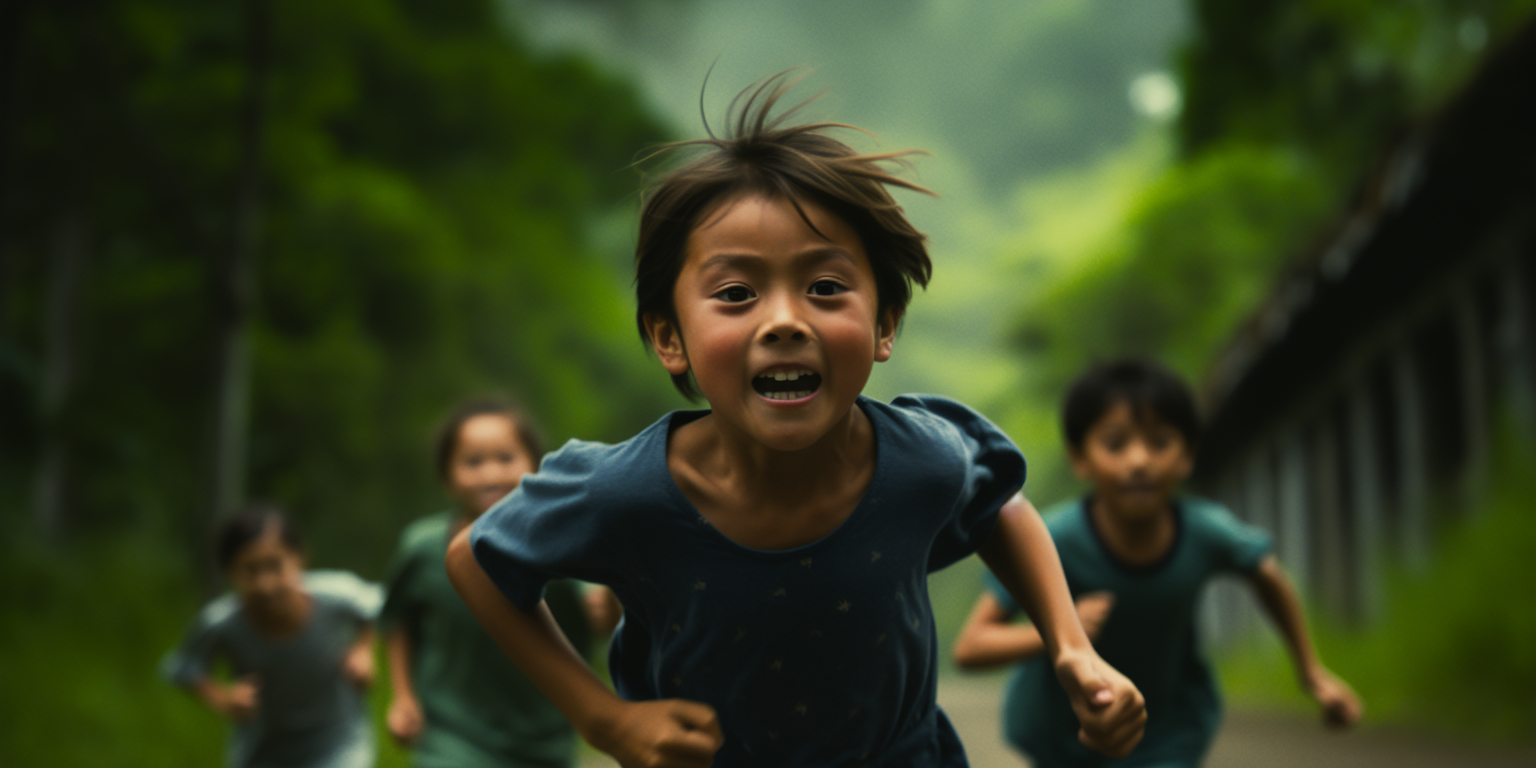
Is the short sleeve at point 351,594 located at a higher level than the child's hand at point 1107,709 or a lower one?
lower

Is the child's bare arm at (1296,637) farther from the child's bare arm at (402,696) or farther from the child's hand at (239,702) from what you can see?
the child's hand at (239,702)

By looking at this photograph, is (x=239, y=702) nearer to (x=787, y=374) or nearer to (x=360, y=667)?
(x=360, y=667)

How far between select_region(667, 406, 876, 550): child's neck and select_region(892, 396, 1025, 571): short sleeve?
6.8 inches

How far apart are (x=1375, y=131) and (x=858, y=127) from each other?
62.1 ft

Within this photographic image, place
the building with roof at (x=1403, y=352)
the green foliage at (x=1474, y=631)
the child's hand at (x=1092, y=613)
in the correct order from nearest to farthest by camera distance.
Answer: the child's hand at (x=1092, y=613), the green foliage at (x=1474, y=631), the building with roof at (x=1403, y=352)

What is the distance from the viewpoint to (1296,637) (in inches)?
170

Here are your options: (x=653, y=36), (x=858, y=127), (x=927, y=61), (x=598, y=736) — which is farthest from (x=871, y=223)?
(x=927, y=61)

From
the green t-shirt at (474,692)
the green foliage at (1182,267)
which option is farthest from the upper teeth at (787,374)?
the green foliage at (1182,267)

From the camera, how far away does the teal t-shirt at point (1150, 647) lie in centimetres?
423

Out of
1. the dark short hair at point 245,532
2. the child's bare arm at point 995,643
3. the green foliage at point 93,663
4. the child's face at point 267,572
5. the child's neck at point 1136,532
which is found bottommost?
the green foliage at point 93,663

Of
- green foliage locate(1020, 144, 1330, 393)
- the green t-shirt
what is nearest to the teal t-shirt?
the green t-shirt

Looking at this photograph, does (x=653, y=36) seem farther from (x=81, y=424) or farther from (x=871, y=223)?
(x=871, y=223)

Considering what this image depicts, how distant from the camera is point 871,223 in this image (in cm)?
244

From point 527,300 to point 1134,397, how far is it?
750 inches
